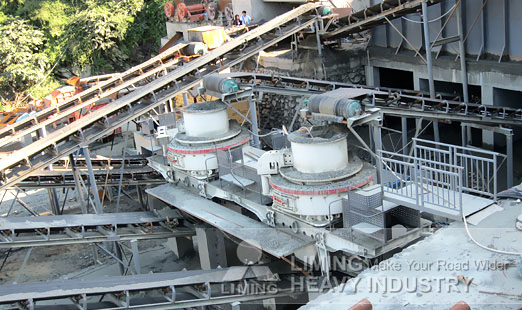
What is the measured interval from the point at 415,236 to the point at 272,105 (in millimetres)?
15129

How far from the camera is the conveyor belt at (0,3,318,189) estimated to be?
1936 cm

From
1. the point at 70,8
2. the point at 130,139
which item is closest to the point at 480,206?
the point at 130,139

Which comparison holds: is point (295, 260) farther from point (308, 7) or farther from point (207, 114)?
point (308, 7)

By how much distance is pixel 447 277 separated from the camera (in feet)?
32.9

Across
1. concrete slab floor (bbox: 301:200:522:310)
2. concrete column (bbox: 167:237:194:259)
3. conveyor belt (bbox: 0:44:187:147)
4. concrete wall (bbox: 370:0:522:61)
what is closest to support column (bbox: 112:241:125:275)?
concrete column (bbox: 167:237:194:259)

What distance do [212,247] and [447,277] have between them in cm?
1006

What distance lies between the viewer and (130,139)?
109 feet

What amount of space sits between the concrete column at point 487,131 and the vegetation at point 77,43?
989 inches

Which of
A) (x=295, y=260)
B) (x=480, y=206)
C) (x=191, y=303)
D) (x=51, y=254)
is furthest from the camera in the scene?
(x=51, y=254)

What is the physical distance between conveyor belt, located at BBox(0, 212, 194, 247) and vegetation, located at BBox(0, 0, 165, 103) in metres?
24.4

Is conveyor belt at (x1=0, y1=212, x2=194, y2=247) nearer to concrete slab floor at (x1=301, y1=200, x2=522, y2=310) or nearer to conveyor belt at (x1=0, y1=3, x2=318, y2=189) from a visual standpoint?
conveyor belt at (x1=0, y1=3, x2=318, y2=189)

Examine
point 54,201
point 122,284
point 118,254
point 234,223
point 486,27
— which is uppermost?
point 486,27

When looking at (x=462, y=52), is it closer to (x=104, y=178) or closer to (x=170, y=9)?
(x=104, y=178)

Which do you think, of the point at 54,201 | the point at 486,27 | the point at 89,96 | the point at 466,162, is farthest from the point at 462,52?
the point at 54,201
